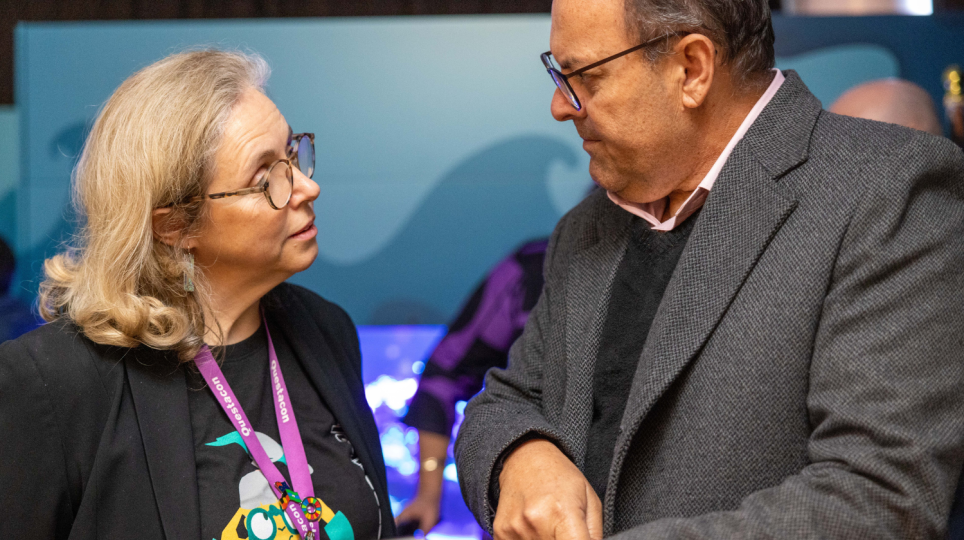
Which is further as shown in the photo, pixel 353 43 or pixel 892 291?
pixel 353 43

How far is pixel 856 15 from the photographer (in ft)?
8.88

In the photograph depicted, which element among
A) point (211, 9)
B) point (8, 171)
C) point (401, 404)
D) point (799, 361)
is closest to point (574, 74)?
point (799, 361)

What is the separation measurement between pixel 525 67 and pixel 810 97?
5.23 feet

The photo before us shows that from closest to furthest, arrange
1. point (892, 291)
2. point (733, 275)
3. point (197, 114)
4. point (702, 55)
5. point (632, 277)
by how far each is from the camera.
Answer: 1. point (892, 291)
2. point (733, 275)
3. point (702, 55)
4. point (632, 277)
5. point (197, 114)

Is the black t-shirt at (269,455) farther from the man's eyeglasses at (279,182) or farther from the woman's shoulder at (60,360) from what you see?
the man's eyeglasses at (279,182)

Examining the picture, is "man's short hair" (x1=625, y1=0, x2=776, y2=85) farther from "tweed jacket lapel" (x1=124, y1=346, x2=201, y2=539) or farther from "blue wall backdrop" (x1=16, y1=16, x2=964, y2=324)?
"blue wall backdrop" (x1=16, y1=16, x2=964, y2=324)

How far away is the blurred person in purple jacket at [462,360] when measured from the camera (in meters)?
2.20

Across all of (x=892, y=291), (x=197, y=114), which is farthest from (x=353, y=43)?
(x=892, y=291)

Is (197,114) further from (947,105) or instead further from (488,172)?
(947,105)

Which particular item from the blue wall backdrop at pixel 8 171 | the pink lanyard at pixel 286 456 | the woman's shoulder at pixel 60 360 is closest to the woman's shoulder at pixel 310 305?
the pink lanyard at pixel 286 456

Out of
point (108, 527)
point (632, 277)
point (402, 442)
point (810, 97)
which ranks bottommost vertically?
point (402, 442)

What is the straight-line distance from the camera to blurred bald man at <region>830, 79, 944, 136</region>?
7.19 feet

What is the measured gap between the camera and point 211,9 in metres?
3.59

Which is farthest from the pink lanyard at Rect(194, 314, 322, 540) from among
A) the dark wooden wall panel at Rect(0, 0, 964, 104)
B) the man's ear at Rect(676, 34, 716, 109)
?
the dark wooden wall panel at Rect(0, 0, 964, 104)
